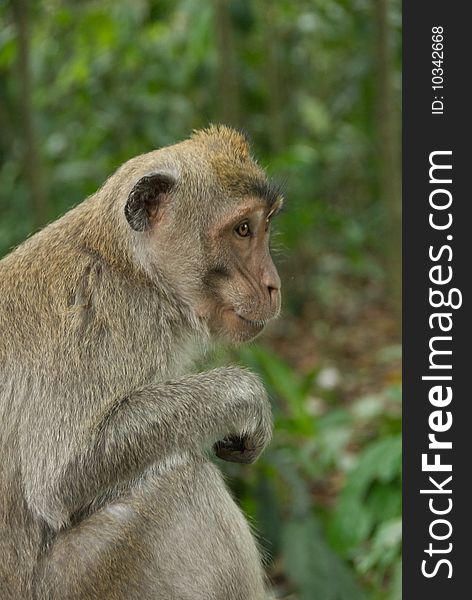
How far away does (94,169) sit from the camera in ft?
31.9

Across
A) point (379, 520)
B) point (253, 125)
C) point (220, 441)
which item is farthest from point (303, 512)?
point (253, 125)

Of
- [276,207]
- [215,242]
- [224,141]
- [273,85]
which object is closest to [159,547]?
[215,242]

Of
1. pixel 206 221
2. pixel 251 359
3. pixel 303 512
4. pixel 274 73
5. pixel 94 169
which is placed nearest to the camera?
pixel 206 221

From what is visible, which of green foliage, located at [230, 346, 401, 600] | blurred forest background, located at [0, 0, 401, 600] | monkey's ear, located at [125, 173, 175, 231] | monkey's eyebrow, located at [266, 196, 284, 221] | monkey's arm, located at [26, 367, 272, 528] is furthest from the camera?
blurred forest background, located at [0, 0, 401, 600]

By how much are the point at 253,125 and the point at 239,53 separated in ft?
4.63

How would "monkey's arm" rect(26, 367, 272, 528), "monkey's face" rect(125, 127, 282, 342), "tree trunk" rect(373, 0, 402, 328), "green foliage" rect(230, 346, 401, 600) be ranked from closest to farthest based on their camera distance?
"monkey's arm" rect(26, 367, 272, 528), "monkey's face" rect(125, 127, 282, 342), "green foliage" rect(230, 346, 401, 600), "tree trunk" rect(373, 0, 402, 328)

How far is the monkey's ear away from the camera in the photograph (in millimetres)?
4594

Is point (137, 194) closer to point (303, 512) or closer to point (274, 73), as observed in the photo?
point (303, 512)

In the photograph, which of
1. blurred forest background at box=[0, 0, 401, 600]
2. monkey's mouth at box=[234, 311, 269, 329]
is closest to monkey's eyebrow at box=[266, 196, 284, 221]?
monkey's mouth at box=[234, 311, 269, 329]

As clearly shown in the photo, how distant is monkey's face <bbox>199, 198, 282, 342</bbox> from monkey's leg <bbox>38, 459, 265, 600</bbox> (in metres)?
0.65

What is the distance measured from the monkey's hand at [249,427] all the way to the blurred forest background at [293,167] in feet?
3.95

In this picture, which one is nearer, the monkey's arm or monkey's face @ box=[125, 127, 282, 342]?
the monkey's arm

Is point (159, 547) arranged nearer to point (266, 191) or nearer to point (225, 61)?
point (266, 191)

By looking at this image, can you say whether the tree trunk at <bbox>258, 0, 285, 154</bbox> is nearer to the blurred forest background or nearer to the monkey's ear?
the blurred forest background
